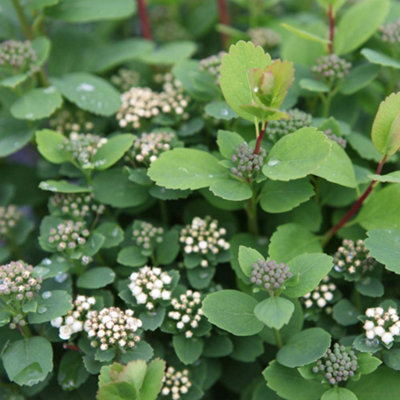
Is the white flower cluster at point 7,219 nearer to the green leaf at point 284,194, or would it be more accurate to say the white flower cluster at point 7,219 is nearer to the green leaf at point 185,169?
the green leaf at point 185,169

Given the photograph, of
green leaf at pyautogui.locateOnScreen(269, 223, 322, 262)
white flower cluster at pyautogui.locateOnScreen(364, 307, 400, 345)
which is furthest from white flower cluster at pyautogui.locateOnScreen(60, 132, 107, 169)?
white flower cluster at pyautogui.locateOnScreen(364, 307, 400, 345)

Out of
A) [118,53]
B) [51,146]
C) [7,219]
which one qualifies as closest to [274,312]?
[51,146]

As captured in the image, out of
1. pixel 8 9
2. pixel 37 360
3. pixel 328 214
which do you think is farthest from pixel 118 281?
pixel 8 9

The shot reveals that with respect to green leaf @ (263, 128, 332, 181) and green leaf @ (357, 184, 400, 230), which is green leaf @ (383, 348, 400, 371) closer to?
green leaf @ (357, 184, 400, 230)

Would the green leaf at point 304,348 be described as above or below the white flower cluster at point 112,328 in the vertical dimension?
below

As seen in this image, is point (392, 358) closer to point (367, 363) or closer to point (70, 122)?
point (367, 363)

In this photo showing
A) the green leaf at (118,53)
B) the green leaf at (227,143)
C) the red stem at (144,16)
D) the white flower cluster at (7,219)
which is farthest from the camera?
the red stem at (144,16)

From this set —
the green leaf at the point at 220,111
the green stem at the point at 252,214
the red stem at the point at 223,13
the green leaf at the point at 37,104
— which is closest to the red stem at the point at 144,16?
the red stem at the point at 223,13
